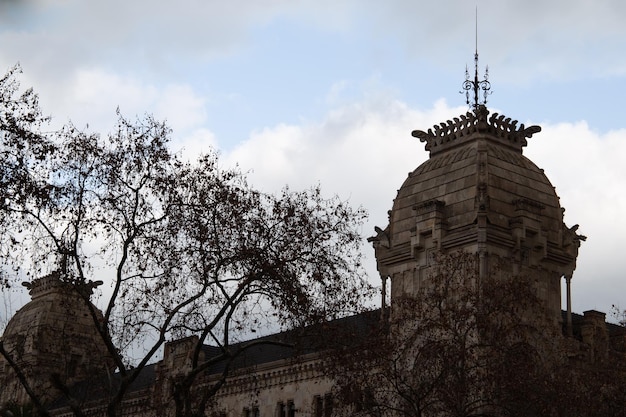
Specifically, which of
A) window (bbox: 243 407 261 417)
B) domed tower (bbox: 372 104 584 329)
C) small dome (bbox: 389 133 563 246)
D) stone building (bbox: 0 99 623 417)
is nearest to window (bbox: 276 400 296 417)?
stone building (bbox: 0 99 623 417)

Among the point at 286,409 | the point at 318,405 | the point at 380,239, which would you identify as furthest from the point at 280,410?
the point at 380,239

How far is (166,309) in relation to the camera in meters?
32.7

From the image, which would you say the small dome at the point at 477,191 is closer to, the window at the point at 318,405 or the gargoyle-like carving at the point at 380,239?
the gargoyle-like carving at the point at 380,239

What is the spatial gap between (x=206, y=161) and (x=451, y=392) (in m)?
10.3

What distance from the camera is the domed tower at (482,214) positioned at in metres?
43.8

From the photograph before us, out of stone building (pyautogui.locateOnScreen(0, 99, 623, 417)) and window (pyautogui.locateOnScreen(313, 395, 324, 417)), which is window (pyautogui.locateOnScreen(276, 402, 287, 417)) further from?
window (pyautogui.locateOnScreen(313, 395, 324, 417))

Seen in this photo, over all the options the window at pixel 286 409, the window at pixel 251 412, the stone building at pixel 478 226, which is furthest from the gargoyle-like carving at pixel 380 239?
the window at pixel 251 412

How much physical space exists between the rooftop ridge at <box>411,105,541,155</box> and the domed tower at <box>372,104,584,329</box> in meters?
0.04

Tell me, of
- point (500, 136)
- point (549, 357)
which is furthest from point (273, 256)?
point (500, 136)

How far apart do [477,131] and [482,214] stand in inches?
192

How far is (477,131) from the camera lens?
46.7 metres

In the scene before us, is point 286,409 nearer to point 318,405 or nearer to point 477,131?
point 318,405

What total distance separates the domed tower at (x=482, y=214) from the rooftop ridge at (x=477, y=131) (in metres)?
0.04

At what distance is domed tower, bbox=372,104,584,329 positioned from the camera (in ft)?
144
